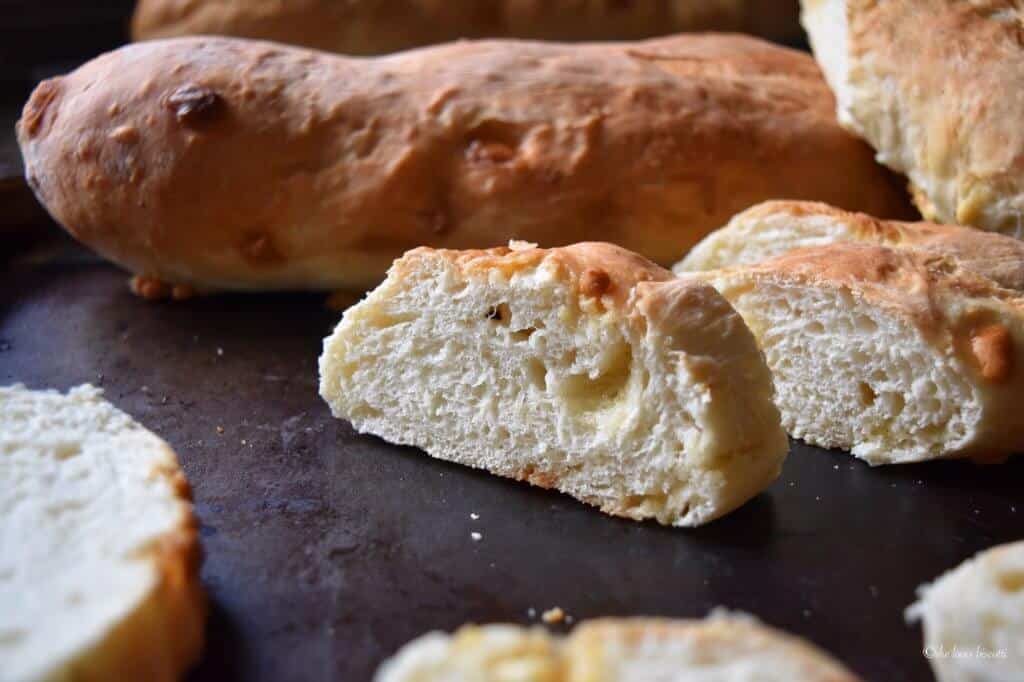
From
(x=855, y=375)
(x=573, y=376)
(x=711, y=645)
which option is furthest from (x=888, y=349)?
(x=711, y=645)

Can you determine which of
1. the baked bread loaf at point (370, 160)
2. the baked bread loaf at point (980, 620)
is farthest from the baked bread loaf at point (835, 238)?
the baked bread loaf at point (980, 620)

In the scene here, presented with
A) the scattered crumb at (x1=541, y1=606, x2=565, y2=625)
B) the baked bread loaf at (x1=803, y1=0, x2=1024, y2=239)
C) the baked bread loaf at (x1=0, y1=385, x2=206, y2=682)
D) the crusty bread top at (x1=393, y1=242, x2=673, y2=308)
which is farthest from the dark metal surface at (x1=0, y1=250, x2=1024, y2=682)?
the baked bread loaf at (x1=803, y1=0, x2=1024, y2=239)

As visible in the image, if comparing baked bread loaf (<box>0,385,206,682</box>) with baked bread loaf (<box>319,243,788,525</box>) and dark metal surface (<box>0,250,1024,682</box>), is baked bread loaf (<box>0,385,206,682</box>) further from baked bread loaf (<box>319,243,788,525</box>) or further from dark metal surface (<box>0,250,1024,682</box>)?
baked bread loaf (<box>319,243,788,525</box>)

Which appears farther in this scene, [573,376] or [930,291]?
[930,291]

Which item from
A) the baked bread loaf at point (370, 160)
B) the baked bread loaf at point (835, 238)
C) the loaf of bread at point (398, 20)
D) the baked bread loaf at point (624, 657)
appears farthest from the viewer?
the loaf of bread at point (398, 20)

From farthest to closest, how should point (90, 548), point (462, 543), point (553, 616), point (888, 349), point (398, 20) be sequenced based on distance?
point (398, 20)
point (888, 349)
point (462, 543)
point (553, 616)
point (90, 548)

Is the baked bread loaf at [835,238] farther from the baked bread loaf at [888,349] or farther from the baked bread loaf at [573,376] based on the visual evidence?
the baked bread loaf at [573,376]

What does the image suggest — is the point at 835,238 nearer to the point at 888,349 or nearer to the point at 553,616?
the point at 888,349

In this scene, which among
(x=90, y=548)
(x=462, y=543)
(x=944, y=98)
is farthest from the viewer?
(x=944, y=98)
